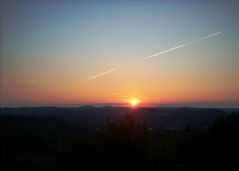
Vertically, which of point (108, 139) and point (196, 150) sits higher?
point (108, 139)

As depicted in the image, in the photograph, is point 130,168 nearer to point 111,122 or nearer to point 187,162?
point 111,122

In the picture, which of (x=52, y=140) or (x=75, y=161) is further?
(x=52, y=140)

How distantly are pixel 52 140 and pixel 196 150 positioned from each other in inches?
2439

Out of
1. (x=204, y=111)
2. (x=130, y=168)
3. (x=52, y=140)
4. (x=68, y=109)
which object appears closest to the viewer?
(x=130, y=168)

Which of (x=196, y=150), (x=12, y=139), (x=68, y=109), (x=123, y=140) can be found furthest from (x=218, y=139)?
(x=68, y=109)

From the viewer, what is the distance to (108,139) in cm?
1619

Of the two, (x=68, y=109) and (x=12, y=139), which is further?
(x=68, y=109)

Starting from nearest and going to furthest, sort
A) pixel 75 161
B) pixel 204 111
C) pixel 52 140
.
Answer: pixel 75 161, pixel 52 140, pixel 204 111

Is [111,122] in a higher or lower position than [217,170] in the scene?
higher

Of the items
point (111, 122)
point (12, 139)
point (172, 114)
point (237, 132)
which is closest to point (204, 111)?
point (172, 114)

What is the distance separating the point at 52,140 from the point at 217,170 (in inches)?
2525

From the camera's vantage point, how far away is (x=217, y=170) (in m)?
22.2

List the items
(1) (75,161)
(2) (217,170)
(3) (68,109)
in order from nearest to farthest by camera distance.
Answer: (1) (75,161) < (2) (217,170) < (3) (68,109)

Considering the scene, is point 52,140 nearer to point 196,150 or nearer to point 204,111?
point 196,150
